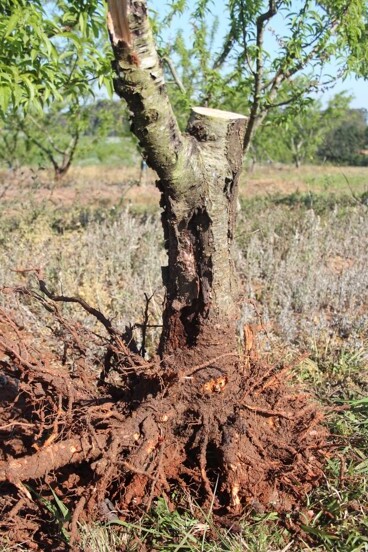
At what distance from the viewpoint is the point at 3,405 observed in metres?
2.42

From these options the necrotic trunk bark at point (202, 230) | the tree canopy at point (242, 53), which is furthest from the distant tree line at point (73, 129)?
the necrotic trunk bark at point (202, 230)

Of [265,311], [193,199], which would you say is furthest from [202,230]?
[265,311]

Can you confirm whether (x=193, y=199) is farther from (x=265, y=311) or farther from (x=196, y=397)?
(x=265, y=311)

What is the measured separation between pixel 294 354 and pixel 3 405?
72.7 inches

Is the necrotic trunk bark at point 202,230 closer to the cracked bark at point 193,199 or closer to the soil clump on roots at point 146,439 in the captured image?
the cracked bark at point 193,199

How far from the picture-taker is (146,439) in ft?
7.12

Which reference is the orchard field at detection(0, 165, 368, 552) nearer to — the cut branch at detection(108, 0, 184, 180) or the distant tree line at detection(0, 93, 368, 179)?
the cut branch at detection(108, 0, 184, 180)

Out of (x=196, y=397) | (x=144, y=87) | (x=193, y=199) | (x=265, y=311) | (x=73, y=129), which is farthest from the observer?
(x=73, y=129)

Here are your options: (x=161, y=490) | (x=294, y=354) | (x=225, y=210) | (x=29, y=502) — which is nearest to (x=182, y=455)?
(x=161, y=490)

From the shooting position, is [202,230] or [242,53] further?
[242,53]

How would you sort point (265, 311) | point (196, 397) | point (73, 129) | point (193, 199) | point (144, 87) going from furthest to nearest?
point (73, 129) → point (265, 311) → point (196, 397) → point (193, 199) → point (144, 87)

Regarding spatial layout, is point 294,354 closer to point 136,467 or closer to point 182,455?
point 182,455

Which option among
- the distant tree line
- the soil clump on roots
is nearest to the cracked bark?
the soil clump on roots

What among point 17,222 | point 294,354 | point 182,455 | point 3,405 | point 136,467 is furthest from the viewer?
point 17,222
